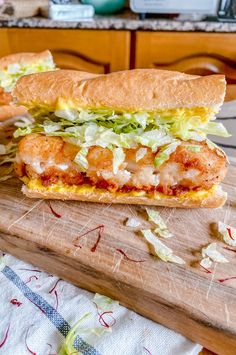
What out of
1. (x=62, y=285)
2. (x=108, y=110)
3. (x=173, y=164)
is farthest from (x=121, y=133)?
(x=62, y=285)

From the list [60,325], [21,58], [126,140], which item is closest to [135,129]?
[126,140]

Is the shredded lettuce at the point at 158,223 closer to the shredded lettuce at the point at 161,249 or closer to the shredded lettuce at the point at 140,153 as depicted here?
the shredded lettuce at the point at 161,249

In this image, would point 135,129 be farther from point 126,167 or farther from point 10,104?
point 10,104

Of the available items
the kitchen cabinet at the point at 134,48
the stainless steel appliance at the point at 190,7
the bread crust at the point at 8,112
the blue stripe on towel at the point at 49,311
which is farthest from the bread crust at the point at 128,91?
the stainless steel appliance at the point at 190,7

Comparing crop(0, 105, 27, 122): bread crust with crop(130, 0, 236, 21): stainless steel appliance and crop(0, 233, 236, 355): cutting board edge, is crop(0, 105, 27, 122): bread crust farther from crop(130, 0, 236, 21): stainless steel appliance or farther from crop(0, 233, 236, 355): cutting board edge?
crop(130, 0, 236, 21): stainless steel appliance

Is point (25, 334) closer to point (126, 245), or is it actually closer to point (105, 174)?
point (126, 245)

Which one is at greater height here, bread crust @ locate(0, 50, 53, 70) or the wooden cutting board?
bread crust @ locate(0, 50, 53, 70)

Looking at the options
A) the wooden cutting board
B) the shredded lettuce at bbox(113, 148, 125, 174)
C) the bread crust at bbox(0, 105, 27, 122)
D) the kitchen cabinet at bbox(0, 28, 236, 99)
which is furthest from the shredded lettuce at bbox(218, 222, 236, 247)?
the kitchen cabinet at bbox(0, 28, 236, 99)
